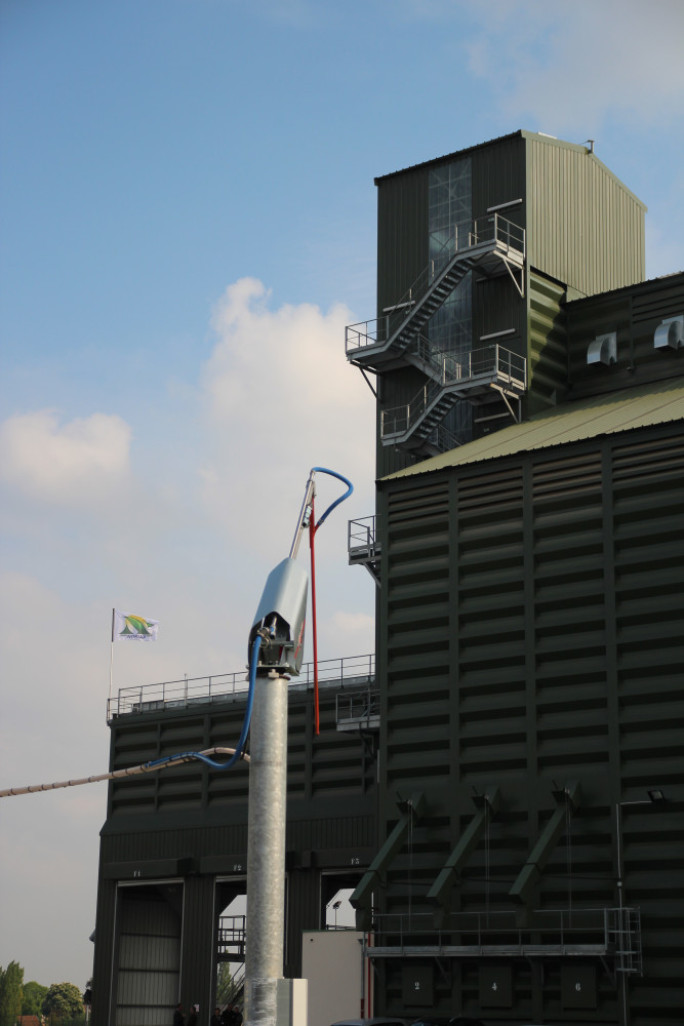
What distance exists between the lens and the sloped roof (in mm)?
38094

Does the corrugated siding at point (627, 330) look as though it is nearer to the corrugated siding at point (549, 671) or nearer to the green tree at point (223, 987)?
the corrugated siding at point (549, 671)

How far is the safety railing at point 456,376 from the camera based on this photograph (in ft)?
147

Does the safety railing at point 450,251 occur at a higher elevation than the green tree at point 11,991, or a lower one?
higher

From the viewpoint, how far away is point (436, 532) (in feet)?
133

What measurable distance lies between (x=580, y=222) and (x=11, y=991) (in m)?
101

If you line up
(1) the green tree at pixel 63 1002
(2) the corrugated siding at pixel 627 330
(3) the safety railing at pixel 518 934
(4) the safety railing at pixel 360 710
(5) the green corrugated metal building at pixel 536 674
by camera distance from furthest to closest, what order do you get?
(1) the green tree at pixel 63 1002
(4) the safety railing at pixel 360 710
(2) the corrugated siding at pixel 627 330
(5) the green corrugated metal building at pixel 536 674
(3) the safety railing at pixel 518 934

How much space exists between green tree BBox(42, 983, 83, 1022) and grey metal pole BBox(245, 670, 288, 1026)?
590ft

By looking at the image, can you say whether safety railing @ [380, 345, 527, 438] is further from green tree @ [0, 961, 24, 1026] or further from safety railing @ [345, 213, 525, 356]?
green tree @ [0, 961, 24, 1026]

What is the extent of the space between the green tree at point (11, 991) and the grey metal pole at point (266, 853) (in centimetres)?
10974

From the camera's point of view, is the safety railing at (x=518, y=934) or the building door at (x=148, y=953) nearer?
the safety railing at (x=518, y=934)

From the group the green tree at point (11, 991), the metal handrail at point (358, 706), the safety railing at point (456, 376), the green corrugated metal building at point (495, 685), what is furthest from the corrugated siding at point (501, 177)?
the green tree at point (11, 991)

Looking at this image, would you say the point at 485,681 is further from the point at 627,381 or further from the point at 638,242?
the point at 638,242

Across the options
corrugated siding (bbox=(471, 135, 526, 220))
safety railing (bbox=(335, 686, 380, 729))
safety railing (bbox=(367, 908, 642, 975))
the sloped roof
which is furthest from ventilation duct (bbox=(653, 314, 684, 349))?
safety railing (bbox=(367, 908, 642, 975))

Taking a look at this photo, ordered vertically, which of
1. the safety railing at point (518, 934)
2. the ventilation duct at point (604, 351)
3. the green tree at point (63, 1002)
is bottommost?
the green tree at point (63, 1002)
